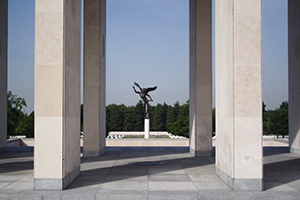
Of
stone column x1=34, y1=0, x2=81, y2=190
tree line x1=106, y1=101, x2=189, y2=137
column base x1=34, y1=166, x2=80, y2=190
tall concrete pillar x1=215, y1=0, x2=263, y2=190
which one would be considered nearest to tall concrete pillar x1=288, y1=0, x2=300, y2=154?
tall concrete pillar x1=215, y1=0, x2=263, y2=190

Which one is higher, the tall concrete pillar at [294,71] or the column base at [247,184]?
the tall concrete pillar at [294,71]

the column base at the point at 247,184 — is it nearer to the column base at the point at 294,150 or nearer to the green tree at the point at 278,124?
the column base at the point at 294,150

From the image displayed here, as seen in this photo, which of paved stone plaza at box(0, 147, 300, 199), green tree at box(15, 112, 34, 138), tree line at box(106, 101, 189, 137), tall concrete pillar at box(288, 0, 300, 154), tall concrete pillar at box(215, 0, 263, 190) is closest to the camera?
paved stone plaza at box(0, 147, 300, 199)

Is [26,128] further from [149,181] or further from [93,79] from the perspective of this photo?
[149,181]

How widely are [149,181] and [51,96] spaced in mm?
4468

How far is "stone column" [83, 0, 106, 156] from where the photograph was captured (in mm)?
19344

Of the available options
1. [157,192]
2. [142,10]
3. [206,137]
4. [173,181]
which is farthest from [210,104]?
[142,10]

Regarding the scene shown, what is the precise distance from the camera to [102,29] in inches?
810

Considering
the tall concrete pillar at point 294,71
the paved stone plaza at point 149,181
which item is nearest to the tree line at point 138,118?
the tall concrete pillar at point 294,71

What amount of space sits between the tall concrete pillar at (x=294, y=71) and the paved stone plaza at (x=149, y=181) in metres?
3.08

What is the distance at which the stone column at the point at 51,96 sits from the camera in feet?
36.7

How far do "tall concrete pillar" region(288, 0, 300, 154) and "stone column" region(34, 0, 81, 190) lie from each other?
14.5 metres

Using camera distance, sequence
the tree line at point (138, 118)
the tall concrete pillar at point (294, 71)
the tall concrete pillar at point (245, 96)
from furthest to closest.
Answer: the tree line at point (138, 118)
the tall concrete pillar at point (294, 71)
the tall concrete pillar at point (245, 96)

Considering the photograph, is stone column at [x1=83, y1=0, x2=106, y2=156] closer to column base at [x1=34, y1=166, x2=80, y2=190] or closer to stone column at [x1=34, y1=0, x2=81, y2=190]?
stone column at [x1=34, y1=0, x2=81, y2=190]
